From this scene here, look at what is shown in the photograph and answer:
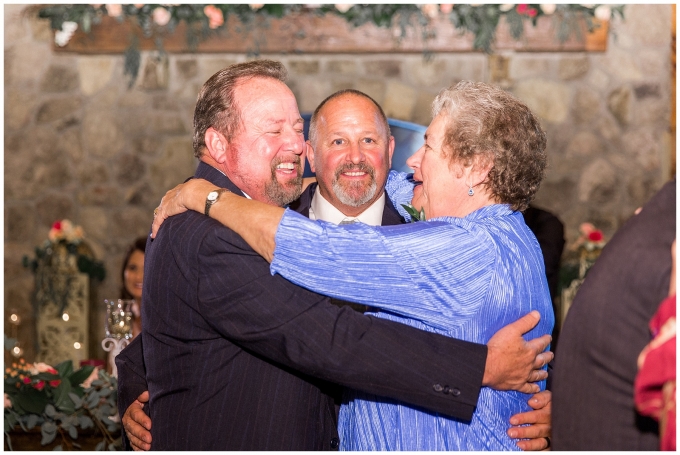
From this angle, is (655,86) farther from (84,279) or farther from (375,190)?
(84,279)

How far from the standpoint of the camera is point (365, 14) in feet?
16.0

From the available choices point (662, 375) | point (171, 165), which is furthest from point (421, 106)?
point (662, 375)

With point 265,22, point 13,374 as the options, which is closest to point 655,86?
point 265,22

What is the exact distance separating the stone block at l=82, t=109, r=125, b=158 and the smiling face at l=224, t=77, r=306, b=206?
4.23 metres

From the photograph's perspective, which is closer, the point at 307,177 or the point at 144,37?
the point at 307,177

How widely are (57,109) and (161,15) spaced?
4.74 feet

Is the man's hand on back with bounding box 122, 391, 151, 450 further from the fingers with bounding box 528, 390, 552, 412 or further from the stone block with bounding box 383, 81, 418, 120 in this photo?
the stone block with bounding box 383, 81, 418, 120

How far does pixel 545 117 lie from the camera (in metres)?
5.86

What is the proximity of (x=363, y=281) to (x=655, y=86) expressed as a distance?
196 inches

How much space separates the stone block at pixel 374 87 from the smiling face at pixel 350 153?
2.83 m

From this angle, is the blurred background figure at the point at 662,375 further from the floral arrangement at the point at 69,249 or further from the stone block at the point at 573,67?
the floral arrangement at the point at 69,249

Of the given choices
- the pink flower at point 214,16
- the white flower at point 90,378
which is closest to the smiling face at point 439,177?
the white flower at point 90,378

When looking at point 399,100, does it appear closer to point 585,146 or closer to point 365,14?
point 365,14

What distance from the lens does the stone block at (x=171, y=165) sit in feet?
19.8
